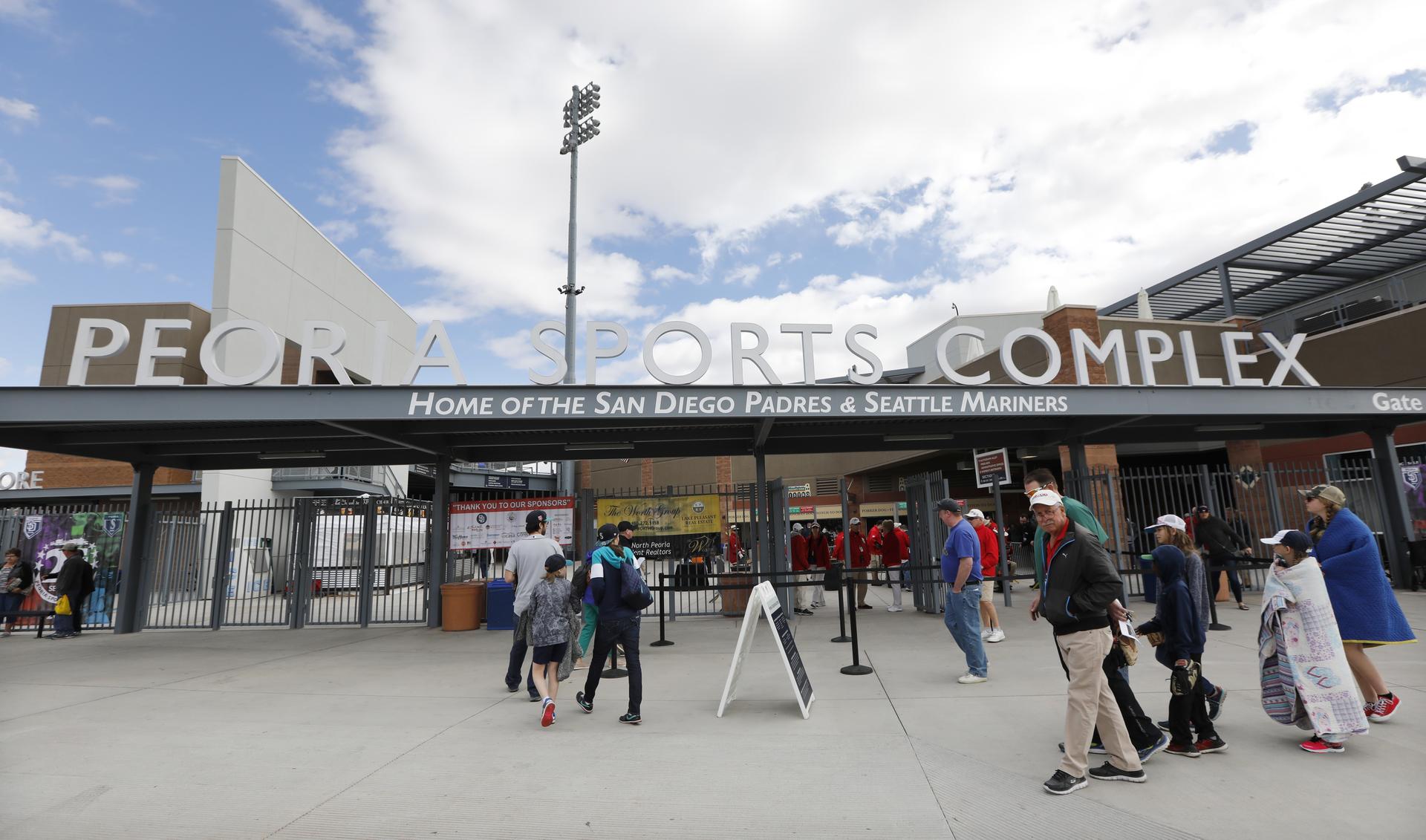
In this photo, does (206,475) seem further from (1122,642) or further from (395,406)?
(1122,642)

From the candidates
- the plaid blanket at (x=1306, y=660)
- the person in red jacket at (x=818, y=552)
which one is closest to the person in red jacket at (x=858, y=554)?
the person in red jacket at (x=818, y=552)

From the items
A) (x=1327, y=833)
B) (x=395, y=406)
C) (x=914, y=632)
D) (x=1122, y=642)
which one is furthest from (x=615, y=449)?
(x=1327, y=833)

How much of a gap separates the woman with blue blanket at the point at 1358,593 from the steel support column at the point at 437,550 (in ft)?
40.0

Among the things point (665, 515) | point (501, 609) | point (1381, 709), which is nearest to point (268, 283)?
point (501, 609)

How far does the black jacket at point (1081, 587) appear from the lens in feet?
14.0

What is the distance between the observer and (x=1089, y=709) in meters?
4.24

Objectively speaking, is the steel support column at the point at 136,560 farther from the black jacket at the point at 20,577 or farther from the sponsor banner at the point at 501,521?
the sponsor banner at the point at 501,521

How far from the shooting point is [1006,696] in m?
6.59

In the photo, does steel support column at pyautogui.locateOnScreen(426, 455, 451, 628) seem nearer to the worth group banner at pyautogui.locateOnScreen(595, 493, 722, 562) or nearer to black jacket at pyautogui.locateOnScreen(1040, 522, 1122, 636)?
the worth group banner at pyautogui.locateOnScreen(595, 493, 722, 562)

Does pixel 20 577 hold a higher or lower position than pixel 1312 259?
lower

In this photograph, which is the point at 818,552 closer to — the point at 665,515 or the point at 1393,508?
the point at 665,515

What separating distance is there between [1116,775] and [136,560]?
52.2 feet

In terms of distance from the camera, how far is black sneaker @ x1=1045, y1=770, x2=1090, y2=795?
4.20m

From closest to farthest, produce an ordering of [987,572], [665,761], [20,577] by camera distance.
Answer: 1. [665,761]
2. [987,572]
3. [20,577]
